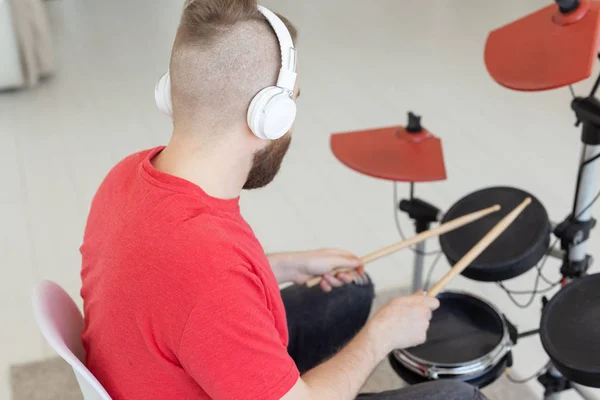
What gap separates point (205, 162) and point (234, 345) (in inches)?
10.4

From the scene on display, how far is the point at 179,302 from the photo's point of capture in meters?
0.90

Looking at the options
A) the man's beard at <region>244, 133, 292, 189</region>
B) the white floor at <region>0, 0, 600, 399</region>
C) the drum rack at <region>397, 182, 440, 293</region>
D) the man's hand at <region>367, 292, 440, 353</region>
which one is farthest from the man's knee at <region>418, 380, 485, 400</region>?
the white floor at <region>0, 0, 600, 399</region>

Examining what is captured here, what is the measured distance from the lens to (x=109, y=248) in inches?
39.4

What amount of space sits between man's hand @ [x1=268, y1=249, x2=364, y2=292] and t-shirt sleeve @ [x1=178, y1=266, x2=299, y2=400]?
0.49m

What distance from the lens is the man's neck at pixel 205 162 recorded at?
102 cm

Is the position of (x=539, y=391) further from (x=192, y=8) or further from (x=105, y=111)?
(x=105, y=111)

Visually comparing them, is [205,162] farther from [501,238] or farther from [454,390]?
[501,238]

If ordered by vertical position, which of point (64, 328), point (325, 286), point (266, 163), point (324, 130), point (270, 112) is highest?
point (270, 112)

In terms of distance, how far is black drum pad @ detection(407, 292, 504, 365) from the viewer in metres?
1.33

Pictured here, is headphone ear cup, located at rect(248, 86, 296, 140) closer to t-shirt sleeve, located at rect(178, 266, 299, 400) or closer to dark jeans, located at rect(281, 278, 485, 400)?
t-shirt sleeve, located at rect(178, 266, 299, 400)

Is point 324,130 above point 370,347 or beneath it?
beneath

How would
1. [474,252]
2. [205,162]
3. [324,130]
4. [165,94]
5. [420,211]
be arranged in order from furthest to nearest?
[324,130]
[420,211]
[474,252]
[165,94]
[205,162]

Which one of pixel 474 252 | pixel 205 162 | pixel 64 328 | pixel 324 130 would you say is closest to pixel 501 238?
pixel 474 252

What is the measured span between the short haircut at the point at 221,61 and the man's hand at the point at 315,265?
49 cm
